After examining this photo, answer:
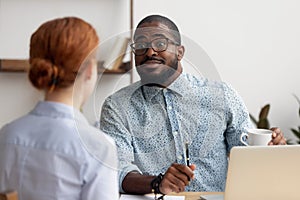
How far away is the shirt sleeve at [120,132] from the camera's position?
1661mm

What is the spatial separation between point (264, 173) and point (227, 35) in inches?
75.2

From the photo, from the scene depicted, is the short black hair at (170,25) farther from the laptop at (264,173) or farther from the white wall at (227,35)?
the white wall at (227,35)

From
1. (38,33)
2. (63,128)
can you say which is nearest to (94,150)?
(63,128)

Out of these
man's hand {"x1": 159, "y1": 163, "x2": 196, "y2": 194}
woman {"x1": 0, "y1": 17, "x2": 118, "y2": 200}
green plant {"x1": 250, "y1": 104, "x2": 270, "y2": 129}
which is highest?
woman {"x1": 0, "y1": 17, "x2": 118, "y2": 200}

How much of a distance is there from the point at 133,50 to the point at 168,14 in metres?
1.69

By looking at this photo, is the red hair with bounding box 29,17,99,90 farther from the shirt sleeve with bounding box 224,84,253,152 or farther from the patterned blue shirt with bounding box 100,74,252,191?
the shirt sleeve with bounding box 224,84,253,152

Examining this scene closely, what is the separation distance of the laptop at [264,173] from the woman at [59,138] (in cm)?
44

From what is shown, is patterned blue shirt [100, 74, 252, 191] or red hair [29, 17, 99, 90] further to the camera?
patterned blue shirt [100, 74, 252, 191]

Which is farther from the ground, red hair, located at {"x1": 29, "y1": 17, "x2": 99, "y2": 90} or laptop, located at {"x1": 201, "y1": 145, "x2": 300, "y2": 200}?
red hair, located at {"x1": 29, "y1": 17, "x2": 99, "y2": 90}

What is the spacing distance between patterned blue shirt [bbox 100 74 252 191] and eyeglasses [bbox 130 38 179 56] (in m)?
0.13

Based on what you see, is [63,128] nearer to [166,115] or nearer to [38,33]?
[38,33]

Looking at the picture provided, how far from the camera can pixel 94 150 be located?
114 centimetres

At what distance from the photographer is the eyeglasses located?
154 centimetres

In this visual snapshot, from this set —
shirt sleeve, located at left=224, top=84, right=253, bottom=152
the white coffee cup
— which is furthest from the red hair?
shirt sleeve, located at left=224, top=84, right=253, bottom=152
